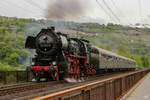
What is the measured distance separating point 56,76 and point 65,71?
2.46ft

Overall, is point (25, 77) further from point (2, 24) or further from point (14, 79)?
point (2, 24)

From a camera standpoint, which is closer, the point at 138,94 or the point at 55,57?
the point at 138,94

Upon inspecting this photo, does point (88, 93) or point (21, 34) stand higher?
point (21, 34)

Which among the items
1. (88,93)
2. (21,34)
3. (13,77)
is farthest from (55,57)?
(21,34)

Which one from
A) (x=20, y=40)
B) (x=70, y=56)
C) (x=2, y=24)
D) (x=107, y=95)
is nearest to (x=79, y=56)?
(x=70, y=56)

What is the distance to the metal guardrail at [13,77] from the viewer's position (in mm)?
29922

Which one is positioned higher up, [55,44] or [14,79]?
[55,44]

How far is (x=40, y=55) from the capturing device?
30812 millimetres

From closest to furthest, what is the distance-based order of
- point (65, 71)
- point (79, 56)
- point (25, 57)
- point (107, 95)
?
1. point (107, 95)
2. point (65, 71)
3. point (79, 56)
4. point (25, 57)

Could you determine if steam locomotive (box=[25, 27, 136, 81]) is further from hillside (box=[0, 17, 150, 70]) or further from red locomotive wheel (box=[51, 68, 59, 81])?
hillside (box=[0, 17, 150, 70])

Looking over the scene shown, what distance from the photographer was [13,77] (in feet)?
102

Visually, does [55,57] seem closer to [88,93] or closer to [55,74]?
[55,74]

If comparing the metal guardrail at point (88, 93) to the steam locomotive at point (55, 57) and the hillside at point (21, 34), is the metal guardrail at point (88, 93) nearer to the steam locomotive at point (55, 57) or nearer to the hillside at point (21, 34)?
the steam locomotive at point (55, 57)

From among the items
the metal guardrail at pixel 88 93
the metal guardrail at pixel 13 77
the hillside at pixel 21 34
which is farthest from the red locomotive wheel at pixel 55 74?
the metal guardrail at pixel 88 93
